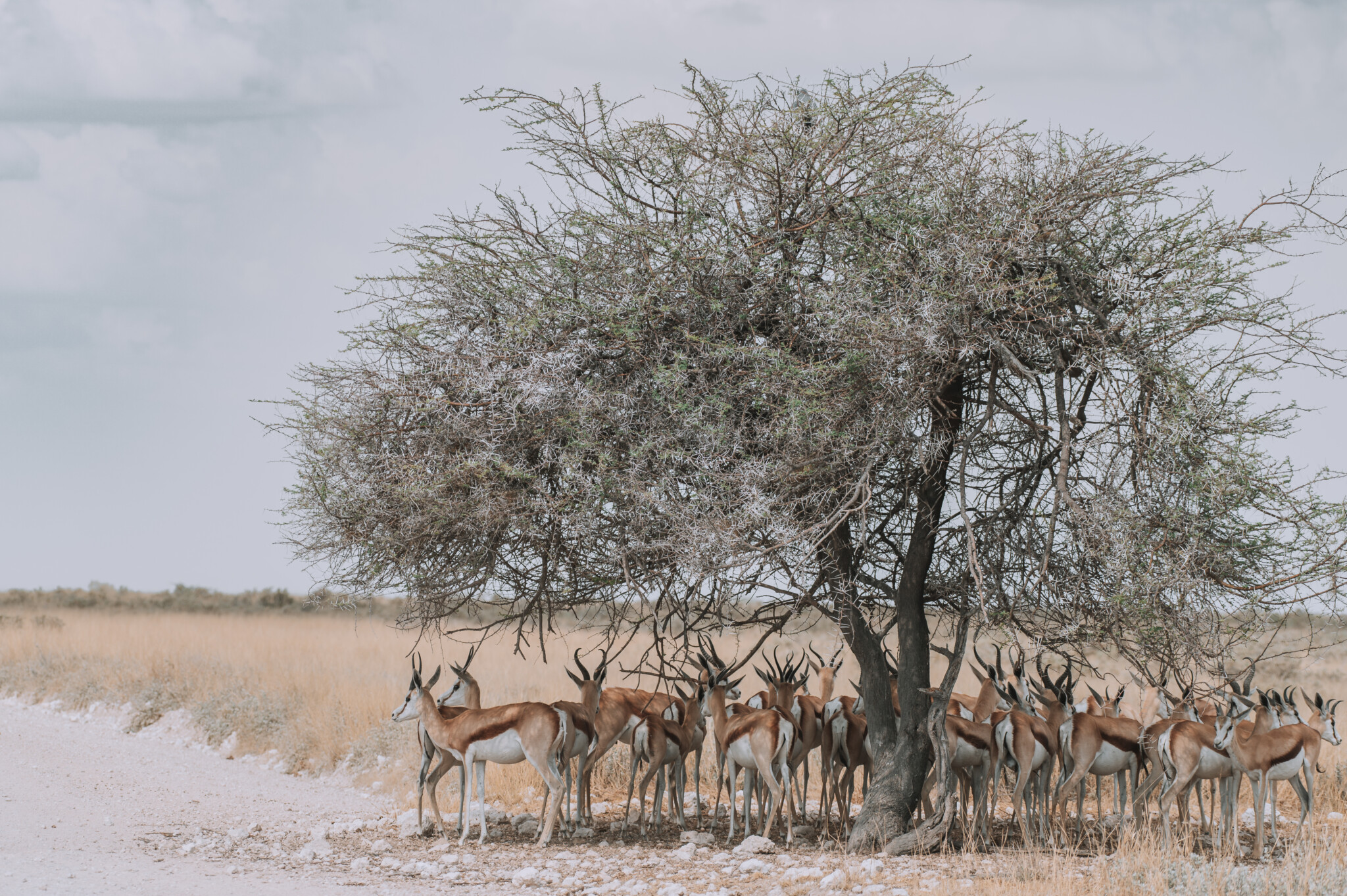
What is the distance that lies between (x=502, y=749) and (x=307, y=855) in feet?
6.71

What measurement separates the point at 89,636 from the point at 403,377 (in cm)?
2137

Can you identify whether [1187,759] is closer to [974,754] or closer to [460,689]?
[974,754]

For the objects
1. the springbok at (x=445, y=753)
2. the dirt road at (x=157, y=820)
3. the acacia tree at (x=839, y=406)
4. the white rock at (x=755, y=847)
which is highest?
the acacia tree at (x=839, y=406)

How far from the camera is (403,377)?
34.8 ft

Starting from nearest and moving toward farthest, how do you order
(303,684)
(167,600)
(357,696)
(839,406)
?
(839,406), (357,696), (303,684), (167,600)

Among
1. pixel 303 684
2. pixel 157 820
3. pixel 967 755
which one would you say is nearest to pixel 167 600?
pixel 303 684

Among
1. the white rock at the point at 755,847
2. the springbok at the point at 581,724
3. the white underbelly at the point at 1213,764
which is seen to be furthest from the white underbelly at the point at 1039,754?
the springbok at the point at 581,724

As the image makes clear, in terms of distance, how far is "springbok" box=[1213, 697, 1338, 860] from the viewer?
9727 millimetres

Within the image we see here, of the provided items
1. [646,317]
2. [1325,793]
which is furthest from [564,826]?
→ [1325,793]

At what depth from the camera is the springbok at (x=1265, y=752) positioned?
9.73 meters

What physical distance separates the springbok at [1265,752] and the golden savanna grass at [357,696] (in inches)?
22.0

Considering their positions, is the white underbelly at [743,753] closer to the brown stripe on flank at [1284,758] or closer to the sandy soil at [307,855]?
the sandy soil at [307,855]

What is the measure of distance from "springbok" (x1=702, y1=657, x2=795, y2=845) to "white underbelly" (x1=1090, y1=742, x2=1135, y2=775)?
8.97 ft

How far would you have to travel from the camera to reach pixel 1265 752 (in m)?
9.73
